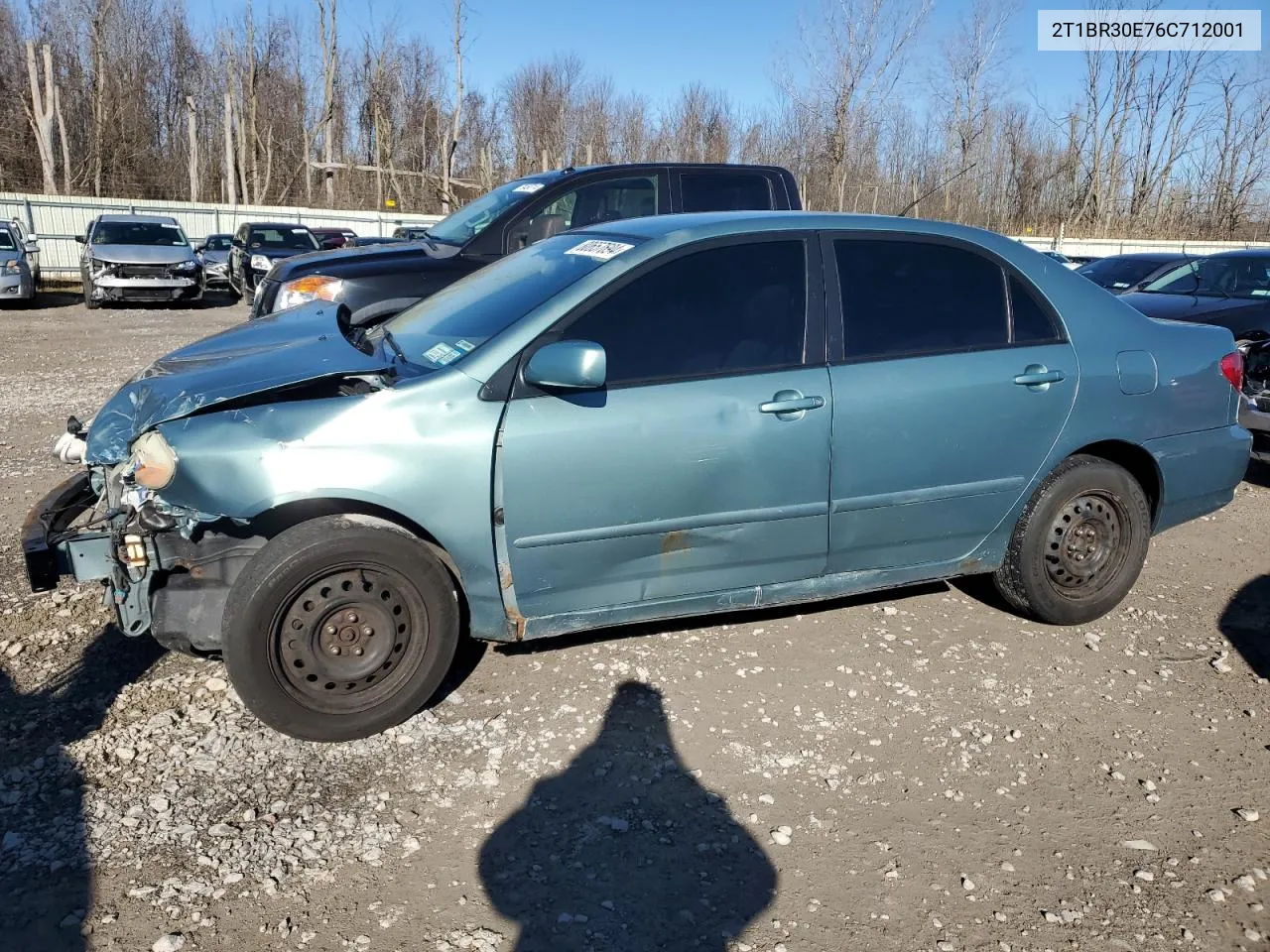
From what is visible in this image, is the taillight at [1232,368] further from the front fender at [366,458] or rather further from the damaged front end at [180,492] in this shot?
the damaged front end at [180,492]

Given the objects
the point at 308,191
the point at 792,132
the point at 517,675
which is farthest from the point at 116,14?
the point at 517,675

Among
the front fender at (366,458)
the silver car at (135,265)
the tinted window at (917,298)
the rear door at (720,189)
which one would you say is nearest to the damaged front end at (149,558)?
the front fender at (366,458)

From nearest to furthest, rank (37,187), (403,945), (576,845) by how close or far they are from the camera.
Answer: (403,945) < (576,845) < (37,187)

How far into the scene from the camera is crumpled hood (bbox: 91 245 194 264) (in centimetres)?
1791

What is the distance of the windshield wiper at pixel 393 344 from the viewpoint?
12.4 feet

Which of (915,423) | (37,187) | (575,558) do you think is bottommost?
(575,558)

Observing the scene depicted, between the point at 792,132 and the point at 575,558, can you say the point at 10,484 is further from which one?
the point at 792,132

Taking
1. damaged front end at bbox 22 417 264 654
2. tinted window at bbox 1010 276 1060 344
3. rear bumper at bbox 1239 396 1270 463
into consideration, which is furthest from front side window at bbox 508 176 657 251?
rear bumper at bbox 1239 396 1270 463

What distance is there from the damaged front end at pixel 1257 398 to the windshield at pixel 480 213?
5255 mm

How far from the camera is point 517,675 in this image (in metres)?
3.91

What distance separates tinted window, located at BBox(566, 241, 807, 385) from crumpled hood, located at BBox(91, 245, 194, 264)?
17.2 m

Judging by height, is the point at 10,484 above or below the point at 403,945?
above

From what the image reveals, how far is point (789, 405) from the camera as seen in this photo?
364 cm

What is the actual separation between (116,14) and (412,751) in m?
41.6
